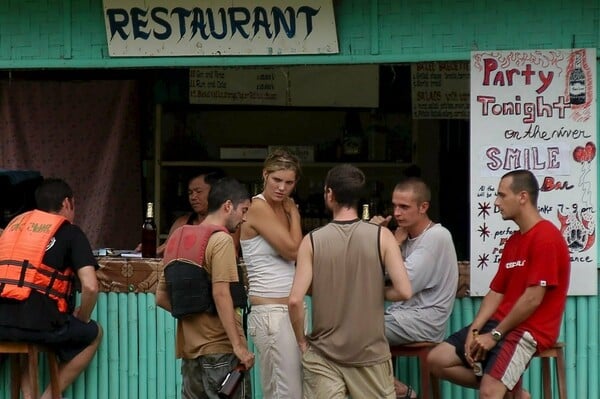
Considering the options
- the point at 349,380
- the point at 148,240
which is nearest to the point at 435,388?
the point at 349,380

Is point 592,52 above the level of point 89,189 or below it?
above

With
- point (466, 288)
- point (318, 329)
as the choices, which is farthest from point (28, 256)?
point (466, 288)

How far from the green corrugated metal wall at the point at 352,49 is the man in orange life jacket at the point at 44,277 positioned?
1.69 feet

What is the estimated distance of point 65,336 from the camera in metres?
6.63

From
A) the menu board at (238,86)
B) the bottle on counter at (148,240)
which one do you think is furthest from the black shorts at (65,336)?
the menu board at (238,86)

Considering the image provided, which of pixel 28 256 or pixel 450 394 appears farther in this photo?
pixel 450 394

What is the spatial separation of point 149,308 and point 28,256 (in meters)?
0.92

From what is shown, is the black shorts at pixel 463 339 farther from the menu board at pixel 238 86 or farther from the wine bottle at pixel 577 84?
the menu board at pixel 238 86

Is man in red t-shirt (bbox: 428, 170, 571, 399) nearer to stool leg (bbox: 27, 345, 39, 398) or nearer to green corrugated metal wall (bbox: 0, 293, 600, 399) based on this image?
green corrugated metal wall (bbox: 0, 293, 600, 399)

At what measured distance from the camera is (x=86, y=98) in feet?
29.7

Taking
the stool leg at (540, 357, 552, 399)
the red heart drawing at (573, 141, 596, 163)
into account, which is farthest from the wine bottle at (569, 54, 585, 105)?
the stool leg at (540, 357, 552, 399)

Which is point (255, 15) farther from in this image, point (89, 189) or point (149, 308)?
point (89, 189)

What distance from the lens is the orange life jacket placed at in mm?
6445

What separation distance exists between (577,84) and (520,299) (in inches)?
58.7
